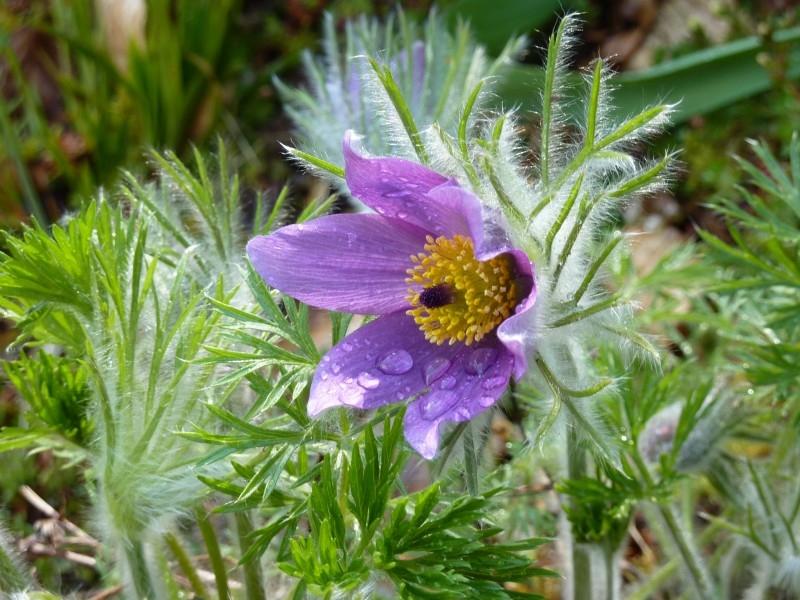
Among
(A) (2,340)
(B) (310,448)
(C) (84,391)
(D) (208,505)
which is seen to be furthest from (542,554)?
(A) (2,340)

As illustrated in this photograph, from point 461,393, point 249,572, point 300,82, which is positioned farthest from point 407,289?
point 300,82

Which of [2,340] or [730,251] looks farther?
[2,340]

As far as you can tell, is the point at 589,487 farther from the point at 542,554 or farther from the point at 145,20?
the point at 145,20

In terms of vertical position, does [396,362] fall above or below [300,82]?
above

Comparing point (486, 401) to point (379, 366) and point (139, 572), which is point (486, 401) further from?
point (139, 572)

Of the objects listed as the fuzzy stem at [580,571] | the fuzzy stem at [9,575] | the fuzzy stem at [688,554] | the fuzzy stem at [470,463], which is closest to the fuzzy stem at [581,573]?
the fuzzy stem at [580,571]
